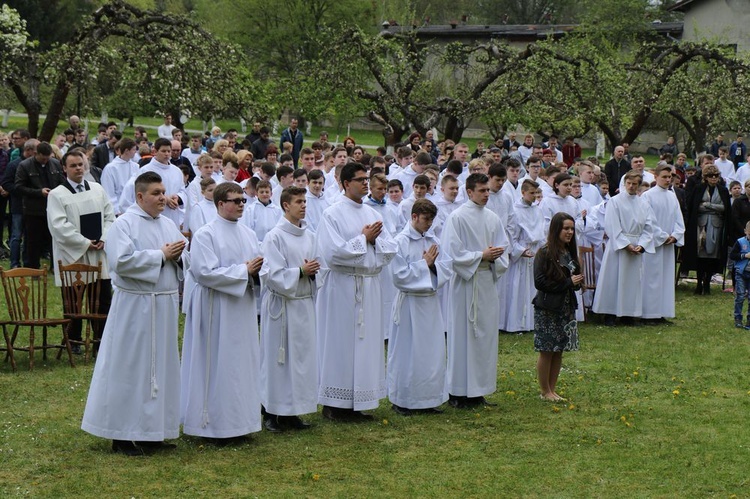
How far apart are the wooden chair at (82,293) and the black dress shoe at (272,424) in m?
2.88

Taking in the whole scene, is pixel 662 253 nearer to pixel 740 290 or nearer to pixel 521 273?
pixel 740 290

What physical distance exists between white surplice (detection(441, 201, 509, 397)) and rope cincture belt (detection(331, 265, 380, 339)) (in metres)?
0.99

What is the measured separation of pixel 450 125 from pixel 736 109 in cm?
717

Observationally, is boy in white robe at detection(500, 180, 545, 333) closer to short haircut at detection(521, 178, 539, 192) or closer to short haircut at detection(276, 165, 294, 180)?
short haircut at detection(521, 178, 539, 192)

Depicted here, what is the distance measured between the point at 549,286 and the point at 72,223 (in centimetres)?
539

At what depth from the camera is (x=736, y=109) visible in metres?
26.0

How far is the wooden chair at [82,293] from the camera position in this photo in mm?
11617

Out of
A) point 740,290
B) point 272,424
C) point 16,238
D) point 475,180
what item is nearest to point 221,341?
point 272,424

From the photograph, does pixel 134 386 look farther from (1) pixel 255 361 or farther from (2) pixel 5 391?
(2) pixel 5 391

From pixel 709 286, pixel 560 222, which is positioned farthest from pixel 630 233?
pixel 560 222

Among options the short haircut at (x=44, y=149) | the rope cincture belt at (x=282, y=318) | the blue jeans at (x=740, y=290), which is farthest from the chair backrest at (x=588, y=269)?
the short haircut at (x=44, y=149)

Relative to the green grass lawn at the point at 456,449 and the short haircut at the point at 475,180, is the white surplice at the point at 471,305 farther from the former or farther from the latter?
the green grass lawn at the point at 456,449

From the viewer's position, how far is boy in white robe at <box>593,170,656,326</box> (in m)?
15.3

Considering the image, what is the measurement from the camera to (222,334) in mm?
8734
